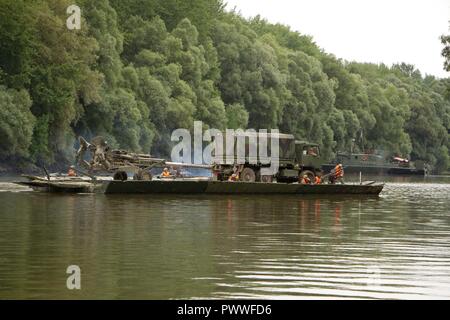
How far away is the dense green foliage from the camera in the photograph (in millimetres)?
77438

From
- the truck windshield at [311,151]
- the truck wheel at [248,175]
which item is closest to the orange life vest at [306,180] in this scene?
the truck wheel at [248,175]

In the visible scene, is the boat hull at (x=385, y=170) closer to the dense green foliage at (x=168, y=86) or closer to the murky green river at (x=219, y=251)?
the dense green foliage at (x=168, y=86)

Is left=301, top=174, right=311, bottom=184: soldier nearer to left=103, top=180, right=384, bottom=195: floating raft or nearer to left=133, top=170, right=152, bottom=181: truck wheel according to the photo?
left=103, top=180, right=384, bottom=195: floating raft

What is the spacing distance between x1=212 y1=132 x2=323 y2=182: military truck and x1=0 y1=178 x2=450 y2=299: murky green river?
1647cm

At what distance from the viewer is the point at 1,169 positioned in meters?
75.1

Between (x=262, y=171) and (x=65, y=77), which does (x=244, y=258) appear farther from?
(x=65, y=77)

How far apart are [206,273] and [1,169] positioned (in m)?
57.6

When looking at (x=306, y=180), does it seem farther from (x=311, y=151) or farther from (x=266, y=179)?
(x=311, y=151)

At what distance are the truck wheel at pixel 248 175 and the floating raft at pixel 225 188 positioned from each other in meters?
4.57

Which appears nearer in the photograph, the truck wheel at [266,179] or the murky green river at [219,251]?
the murky green river at [219,251]

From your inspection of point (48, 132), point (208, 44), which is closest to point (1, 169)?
point (48, 132)

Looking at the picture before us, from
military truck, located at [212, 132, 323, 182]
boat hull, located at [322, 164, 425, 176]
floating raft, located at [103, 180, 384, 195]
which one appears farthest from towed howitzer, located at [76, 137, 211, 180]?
boat hull, located at [322, 164, 425, 176]

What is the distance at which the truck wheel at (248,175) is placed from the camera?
58312mm

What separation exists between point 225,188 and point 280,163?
7.45m
